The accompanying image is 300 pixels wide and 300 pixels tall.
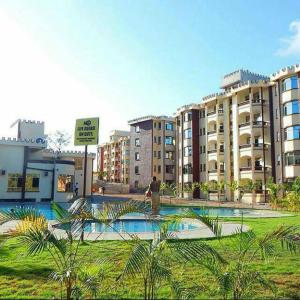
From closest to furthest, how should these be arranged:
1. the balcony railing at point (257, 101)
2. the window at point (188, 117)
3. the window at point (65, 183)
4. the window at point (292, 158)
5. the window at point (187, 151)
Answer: the window at point (65, 183) → the window at point (292, 158) → the balcony railing at point (257, 101) → the window at point (187, 151) → the window at point (188, 117)

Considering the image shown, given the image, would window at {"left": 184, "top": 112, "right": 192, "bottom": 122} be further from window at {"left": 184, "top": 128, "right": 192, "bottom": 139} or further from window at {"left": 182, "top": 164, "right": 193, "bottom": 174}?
window at {"left": 182, "top": 164, "right": 193, "bottom": 174}

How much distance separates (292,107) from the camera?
36094mm

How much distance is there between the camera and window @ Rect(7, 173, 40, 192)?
31.7 m

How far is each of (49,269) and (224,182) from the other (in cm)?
3673

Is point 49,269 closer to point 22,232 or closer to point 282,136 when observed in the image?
point 22,232

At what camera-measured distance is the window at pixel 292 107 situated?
3581cm

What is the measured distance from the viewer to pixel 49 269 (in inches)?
288

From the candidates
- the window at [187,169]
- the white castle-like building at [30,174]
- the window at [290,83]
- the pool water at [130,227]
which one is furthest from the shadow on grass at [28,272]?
the window at [187,169]

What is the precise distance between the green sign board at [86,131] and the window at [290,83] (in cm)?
2969

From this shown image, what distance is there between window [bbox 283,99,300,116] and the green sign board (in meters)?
29.5

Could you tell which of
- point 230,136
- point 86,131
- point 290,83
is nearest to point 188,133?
point 230,136

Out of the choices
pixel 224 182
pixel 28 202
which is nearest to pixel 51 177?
pixel 28 202

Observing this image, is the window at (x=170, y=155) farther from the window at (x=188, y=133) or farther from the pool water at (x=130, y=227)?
the pool water at (x=130, y=227)

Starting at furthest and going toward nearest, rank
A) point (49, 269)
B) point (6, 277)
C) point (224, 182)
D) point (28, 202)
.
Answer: point (224, 182) → point (28, 202) → point (49, 269) → point (6, 277)
